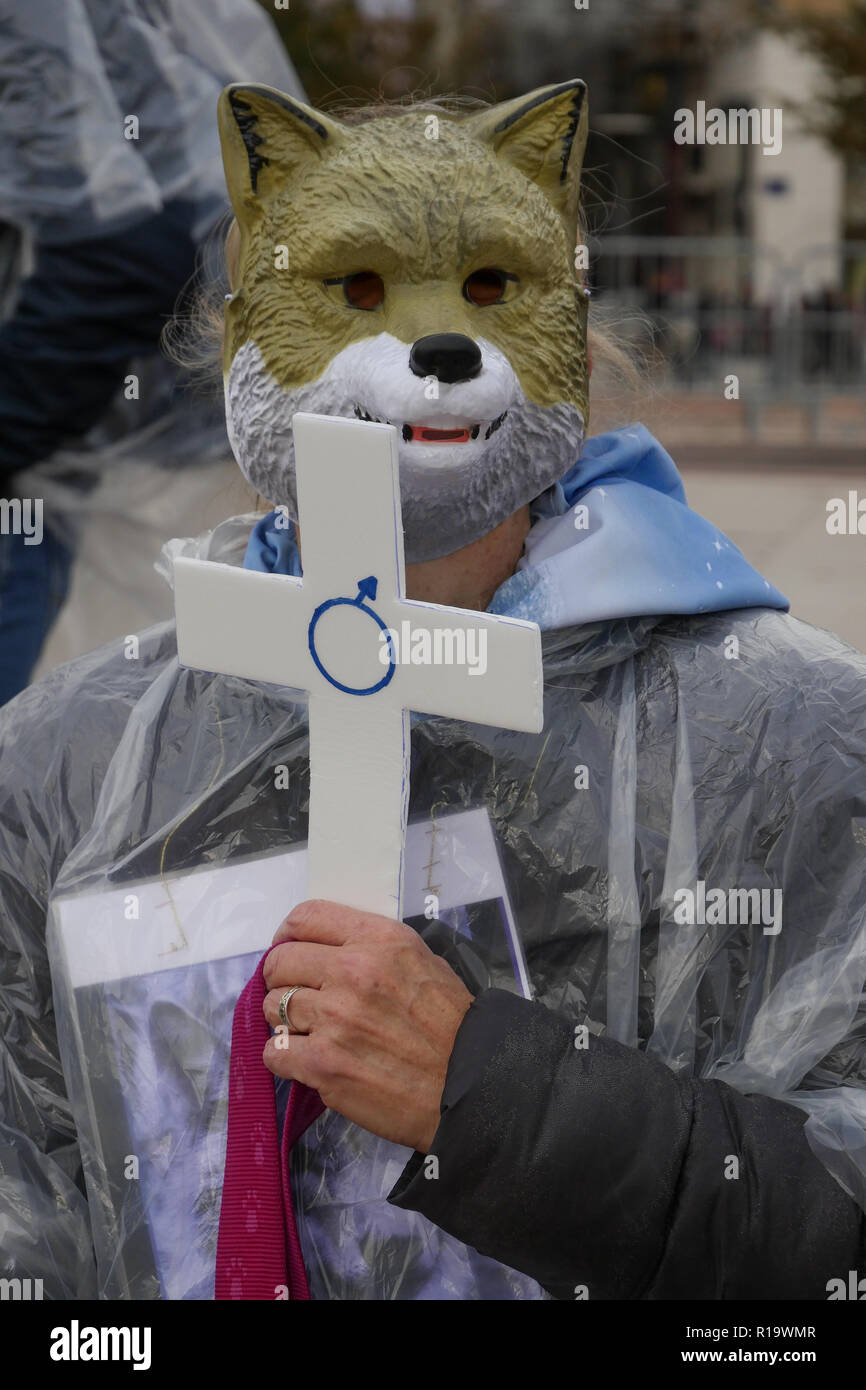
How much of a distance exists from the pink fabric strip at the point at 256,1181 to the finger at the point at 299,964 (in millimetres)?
32

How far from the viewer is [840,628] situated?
24.2 feet

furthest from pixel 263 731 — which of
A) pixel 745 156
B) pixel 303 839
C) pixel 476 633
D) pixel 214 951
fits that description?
pixel 745 156

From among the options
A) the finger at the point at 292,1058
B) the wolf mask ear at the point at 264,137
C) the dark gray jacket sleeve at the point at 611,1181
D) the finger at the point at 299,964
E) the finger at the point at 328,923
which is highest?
the wolf mask ear at the point at 264,137

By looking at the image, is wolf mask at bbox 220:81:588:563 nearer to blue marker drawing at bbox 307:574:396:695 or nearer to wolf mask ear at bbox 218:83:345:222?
wolf mask ear at bbox 218:83:345:222

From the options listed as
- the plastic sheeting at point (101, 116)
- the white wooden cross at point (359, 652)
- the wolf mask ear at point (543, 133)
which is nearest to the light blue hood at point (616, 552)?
the white wooden cross at point (359, 652)

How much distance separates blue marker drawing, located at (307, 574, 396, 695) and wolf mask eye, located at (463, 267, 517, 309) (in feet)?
1.28

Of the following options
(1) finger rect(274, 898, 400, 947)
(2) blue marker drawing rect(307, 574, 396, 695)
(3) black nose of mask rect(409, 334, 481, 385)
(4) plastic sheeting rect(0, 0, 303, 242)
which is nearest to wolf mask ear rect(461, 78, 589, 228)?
(3) black nose of mask rect(409, 334, 481, 385)

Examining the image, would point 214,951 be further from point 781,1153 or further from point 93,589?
point 93,589

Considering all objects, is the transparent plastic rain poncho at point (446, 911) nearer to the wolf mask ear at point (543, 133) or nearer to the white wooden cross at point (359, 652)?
the white wooden cross at point (359, 652)

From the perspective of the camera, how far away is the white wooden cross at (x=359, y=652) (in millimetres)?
1650

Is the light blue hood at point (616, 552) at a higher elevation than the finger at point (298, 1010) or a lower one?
higher

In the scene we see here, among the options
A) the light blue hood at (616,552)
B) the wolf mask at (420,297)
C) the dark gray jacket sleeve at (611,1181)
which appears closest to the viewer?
the dark gray jacket sleeve at (611,1181)

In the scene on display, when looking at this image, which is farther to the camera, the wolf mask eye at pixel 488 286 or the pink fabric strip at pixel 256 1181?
the wolf mask eye at pixel 488 286

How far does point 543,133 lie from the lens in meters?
1.91
